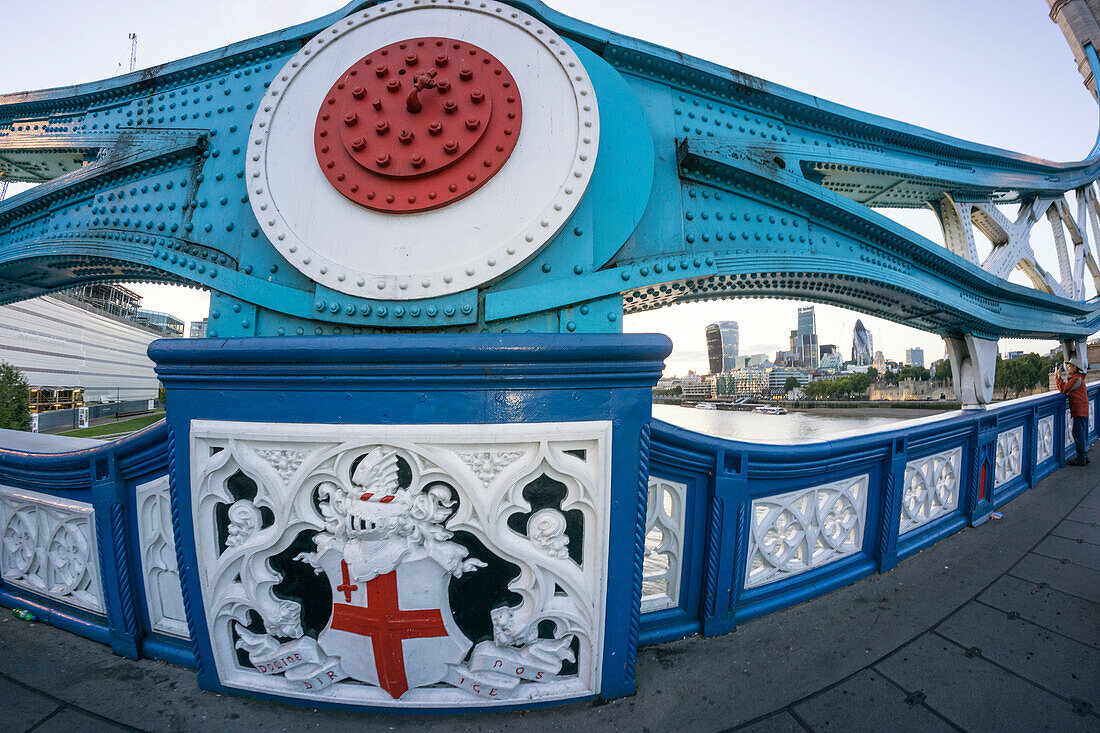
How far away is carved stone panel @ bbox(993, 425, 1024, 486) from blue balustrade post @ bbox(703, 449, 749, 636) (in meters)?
3.55

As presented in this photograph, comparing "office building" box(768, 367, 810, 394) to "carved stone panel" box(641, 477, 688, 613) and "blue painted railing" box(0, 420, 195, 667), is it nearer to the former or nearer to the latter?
"carved stone panel" box(641, 477, 688, 613)

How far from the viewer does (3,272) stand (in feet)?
10.5

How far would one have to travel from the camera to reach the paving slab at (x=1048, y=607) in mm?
1979

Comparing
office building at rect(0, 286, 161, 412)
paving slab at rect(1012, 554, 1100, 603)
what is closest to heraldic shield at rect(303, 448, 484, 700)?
paving slab at rect(1012, 554, 1100, 603)

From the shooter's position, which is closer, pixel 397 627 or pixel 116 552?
pixel 397 627

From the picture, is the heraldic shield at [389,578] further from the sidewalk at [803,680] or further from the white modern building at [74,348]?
the white modern building at [74,348]

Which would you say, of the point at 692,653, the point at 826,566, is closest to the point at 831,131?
the point at 826,566

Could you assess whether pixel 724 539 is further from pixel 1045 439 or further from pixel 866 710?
pixel 1045 439

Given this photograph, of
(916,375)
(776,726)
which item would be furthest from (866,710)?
(916,375)

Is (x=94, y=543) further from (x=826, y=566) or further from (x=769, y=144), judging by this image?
(x=769, y=144)

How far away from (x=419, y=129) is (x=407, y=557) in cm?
215

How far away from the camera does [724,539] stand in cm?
190

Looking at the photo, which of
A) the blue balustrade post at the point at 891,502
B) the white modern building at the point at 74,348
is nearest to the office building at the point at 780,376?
the blue balustrade post at the point at 891,502

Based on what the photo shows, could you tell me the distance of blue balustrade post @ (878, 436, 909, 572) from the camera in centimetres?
248
